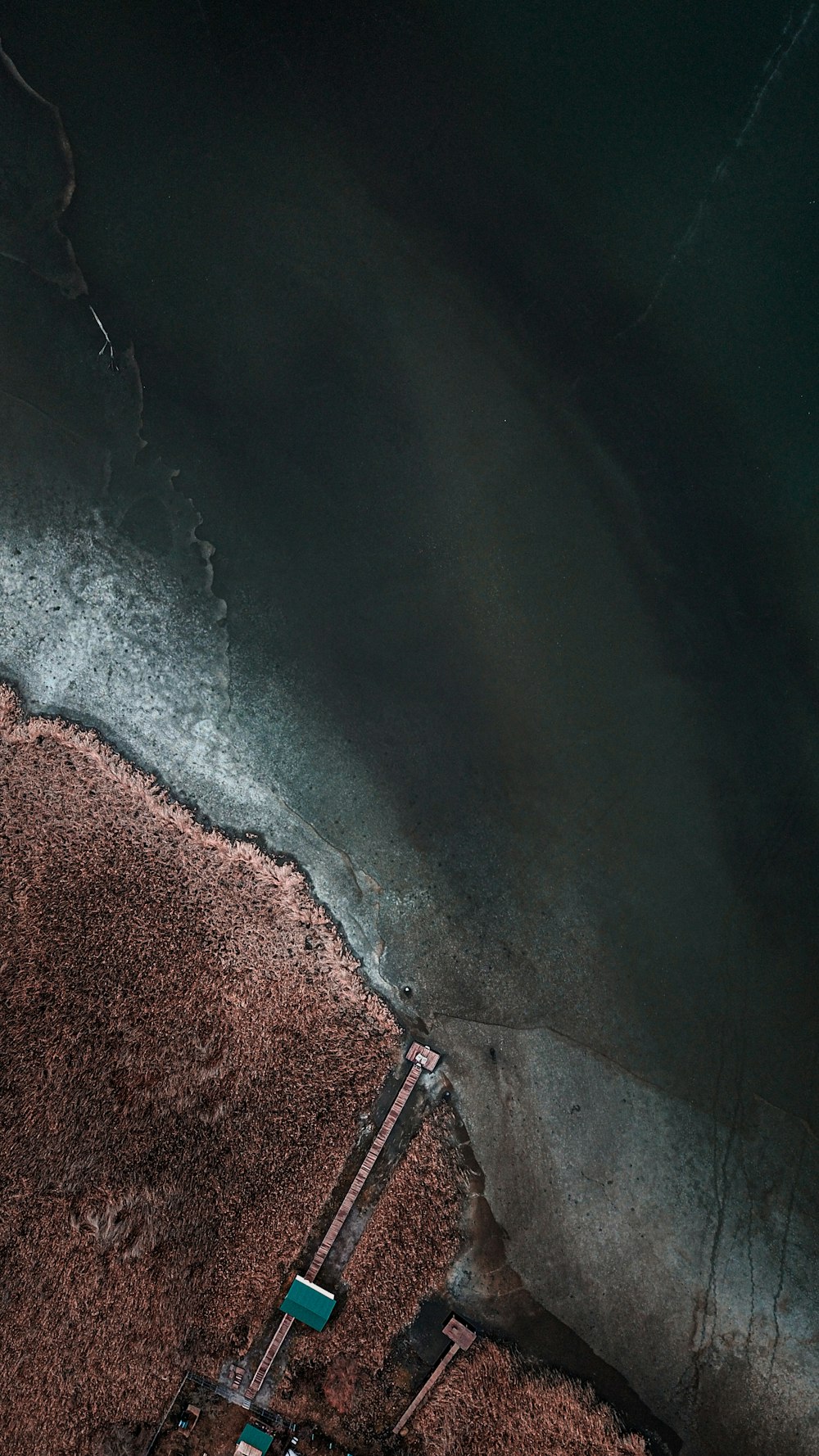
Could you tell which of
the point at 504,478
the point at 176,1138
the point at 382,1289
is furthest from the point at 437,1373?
the point at 504,478

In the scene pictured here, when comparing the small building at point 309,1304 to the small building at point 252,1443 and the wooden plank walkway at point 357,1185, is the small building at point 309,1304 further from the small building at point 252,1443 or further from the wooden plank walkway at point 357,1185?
the small building at point 252,1443

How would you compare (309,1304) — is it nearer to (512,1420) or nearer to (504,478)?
(512,1420)

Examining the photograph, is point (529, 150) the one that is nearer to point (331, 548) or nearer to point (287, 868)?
point (331, 548)

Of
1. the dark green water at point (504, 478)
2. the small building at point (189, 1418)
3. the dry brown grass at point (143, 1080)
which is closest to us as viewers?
the dry brown grass at point (143, 1080)

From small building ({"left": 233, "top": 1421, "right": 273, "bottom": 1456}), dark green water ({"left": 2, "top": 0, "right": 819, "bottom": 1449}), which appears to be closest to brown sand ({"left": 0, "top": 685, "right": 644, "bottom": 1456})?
small building ({"left": 233, "top": 1421, "right": 273, "bottom": 1456})

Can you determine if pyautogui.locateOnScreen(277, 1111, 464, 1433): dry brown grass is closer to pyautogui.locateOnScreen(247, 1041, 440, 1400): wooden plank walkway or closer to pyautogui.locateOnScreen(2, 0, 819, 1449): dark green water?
pyautogui.locateOnScreen(247, 1041, 440, 1400): wooden plank walkway

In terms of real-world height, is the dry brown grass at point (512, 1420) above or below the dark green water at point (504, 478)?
below

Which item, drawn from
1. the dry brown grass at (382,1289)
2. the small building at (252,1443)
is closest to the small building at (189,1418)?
the small building at (252,1443)
